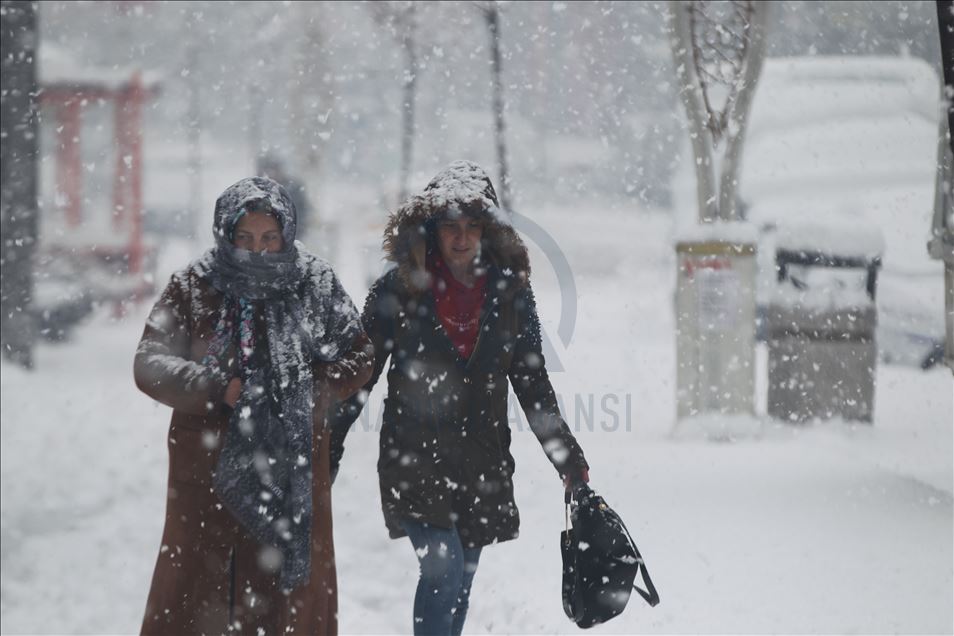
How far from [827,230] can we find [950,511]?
278 centimetres

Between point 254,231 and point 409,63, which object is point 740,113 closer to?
point 254,231

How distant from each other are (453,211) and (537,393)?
0.66 metres

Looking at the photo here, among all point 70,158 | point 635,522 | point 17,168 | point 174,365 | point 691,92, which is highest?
point 70,158

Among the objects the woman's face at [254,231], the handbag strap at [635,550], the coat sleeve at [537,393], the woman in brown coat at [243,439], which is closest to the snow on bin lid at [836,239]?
the coat sleeve at [537,393]

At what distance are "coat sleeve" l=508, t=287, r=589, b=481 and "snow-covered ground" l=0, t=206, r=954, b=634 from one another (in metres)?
1.23

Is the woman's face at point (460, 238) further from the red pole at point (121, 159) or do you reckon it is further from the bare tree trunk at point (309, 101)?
the bare tree trunk at point (309, 101)

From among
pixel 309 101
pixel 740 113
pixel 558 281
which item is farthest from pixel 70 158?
pixel 740 113

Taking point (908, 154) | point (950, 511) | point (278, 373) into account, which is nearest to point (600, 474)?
point (950, 511)

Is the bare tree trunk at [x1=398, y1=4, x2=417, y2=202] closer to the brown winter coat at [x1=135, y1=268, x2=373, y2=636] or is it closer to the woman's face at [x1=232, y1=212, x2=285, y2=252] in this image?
the woman's face at [x1=232, y1=212, x2=285, y2=252]

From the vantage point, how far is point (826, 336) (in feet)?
24.7

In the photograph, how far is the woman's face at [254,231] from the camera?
112 inches

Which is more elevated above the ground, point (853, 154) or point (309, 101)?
point (309, 101)

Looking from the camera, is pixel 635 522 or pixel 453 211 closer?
pixel 453 211

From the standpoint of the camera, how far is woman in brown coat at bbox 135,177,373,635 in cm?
278
